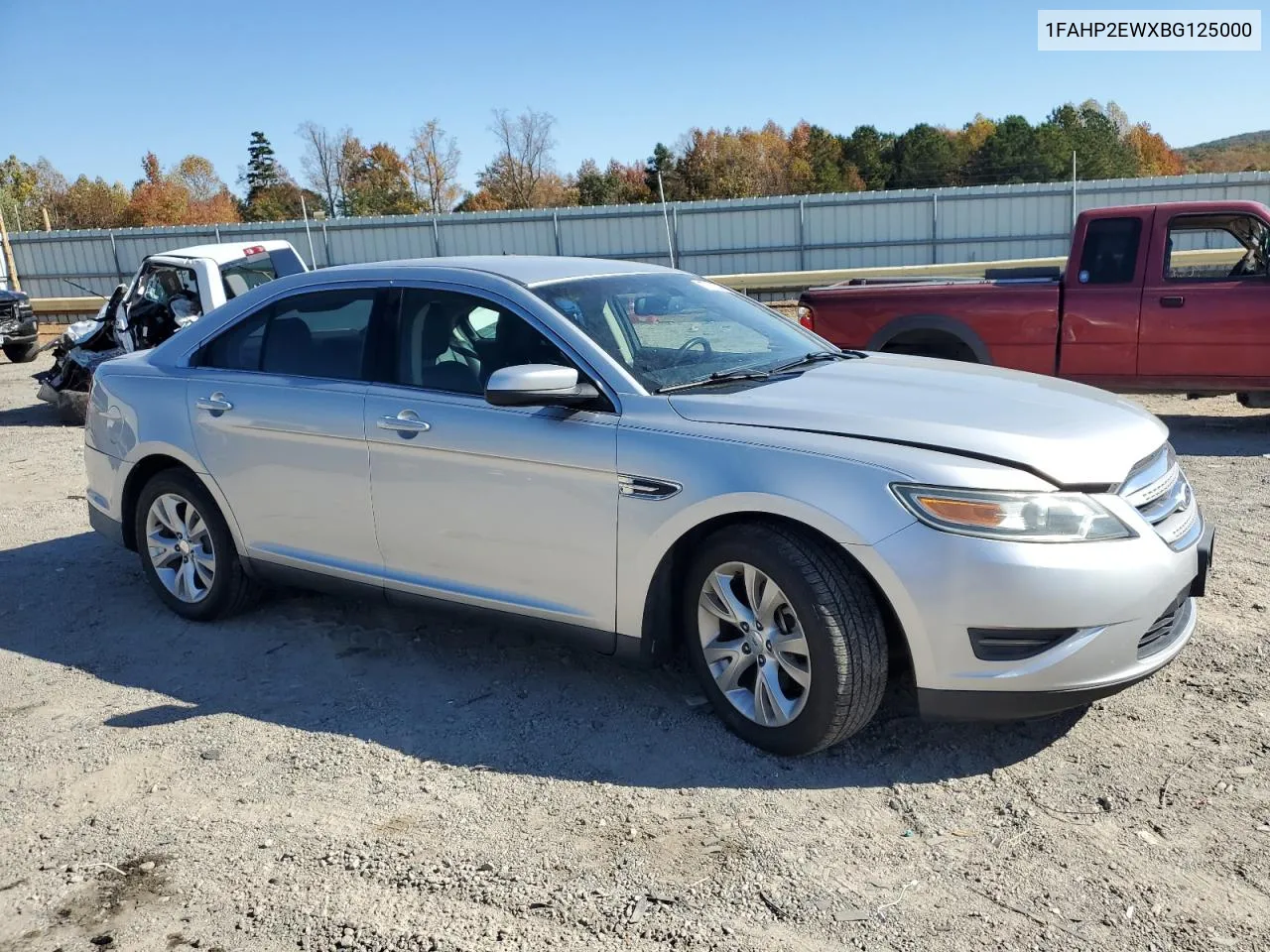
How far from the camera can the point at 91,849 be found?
332 cm

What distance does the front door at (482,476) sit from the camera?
386 cm

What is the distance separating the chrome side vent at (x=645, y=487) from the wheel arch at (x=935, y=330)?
5.65 m

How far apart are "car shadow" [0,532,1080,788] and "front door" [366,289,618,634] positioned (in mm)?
392

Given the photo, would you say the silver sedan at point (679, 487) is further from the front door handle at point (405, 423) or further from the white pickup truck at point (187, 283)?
the white pickup truck at point (187, 283)

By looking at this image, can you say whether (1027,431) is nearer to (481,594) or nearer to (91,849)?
(481,594)

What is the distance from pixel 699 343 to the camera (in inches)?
174

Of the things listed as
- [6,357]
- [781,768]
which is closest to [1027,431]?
[781,768]

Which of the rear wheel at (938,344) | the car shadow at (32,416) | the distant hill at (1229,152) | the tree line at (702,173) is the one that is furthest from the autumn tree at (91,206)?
the distant hill at (1229,152)

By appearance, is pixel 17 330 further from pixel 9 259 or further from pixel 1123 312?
pixel 1123 312

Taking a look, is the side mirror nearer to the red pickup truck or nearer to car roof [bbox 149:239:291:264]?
the red pickup truck

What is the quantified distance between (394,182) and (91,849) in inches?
2749

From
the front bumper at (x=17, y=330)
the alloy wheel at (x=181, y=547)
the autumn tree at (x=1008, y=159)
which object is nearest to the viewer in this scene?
the alloy wheel at (x=181, y=547)

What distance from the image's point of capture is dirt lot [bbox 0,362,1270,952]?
2836 millimetres

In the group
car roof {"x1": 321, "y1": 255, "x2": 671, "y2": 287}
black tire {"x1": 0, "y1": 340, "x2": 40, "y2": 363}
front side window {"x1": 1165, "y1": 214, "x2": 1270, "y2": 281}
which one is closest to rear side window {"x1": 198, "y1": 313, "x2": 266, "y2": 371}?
car roof {"x1": 321, "y1": 255, "x2": 671, "y2": 287}
